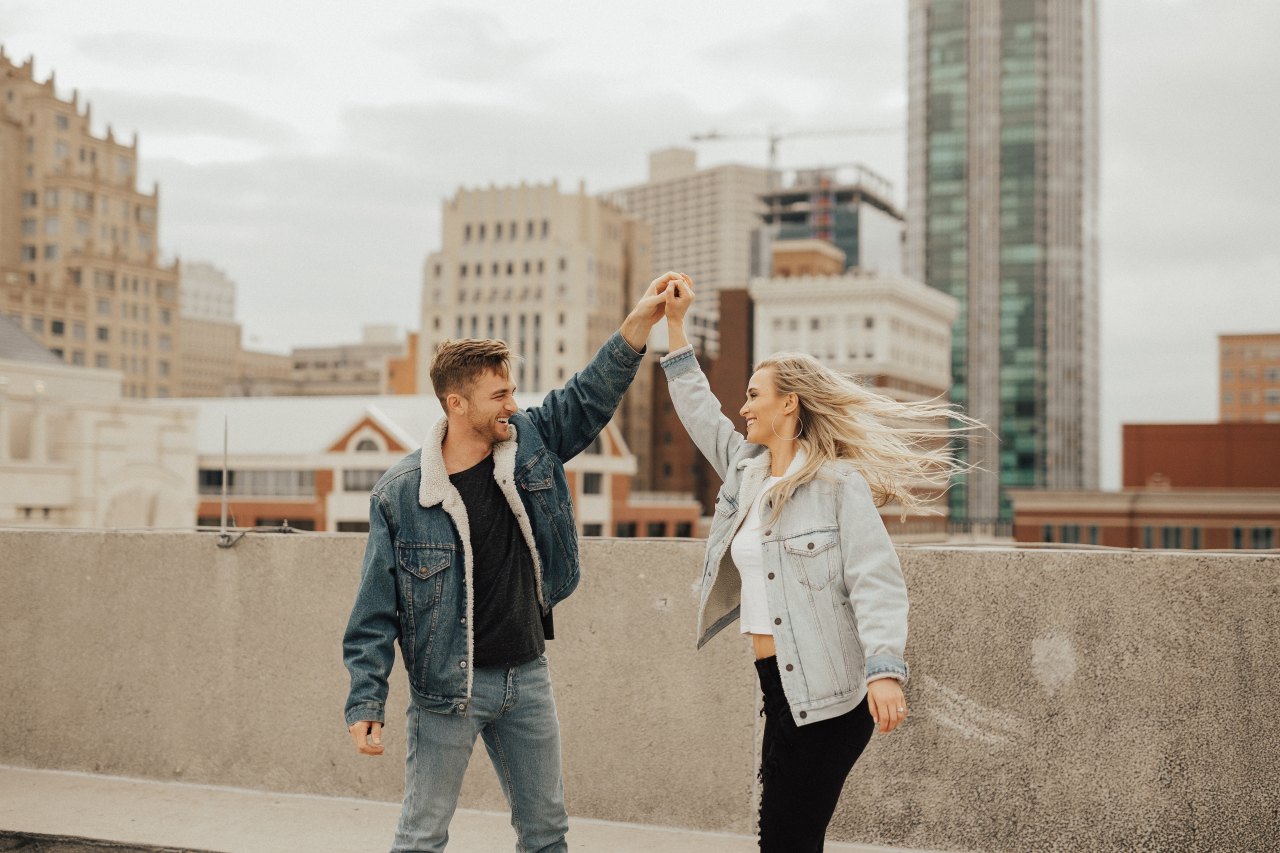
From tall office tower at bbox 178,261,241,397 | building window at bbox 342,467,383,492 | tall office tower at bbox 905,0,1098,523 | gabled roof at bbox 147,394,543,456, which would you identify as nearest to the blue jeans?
gabled roof at bbox 147,394,543,456

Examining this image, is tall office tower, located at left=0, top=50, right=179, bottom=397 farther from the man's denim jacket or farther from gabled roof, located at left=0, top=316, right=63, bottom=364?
the man's denim jacket

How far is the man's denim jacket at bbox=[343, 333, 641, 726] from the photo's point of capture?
135 inches

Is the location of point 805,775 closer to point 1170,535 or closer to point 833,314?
point 1170,535

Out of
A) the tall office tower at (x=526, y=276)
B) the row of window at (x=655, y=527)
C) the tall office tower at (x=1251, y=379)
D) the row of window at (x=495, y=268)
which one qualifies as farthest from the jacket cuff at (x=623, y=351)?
the tall office tower at (x=1251, y=379)

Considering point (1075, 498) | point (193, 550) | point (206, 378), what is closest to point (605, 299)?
point (1075, 498)

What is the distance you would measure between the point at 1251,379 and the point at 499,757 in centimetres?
17342

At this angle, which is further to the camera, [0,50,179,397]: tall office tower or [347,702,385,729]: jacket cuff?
[0,50,179,397]: tall office tower

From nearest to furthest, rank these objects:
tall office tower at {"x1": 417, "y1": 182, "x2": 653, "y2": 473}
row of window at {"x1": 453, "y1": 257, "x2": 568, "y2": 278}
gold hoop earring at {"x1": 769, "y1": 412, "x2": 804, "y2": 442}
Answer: gold hoop earring at {"x1": 769, "y1": 412, "x2": 804, "y2": 442}
tall office tower at {"x1": 417, "y1": 182, "x2": 653, "y2": 473}
row of window at {"x1": 453, "y1": 257, "x2": 568, "y2": 278}

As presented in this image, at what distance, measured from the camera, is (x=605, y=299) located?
128250 millimetres

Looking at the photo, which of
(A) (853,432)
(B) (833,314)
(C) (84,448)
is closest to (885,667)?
(A) (853,432)

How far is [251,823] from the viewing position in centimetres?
522

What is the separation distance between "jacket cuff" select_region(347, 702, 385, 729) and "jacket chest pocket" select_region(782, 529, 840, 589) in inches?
46.0

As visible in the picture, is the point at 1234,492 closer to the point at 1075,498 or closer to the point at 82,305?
the point at 1075,498

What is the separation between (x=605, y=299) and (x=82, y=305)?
49948 mm
